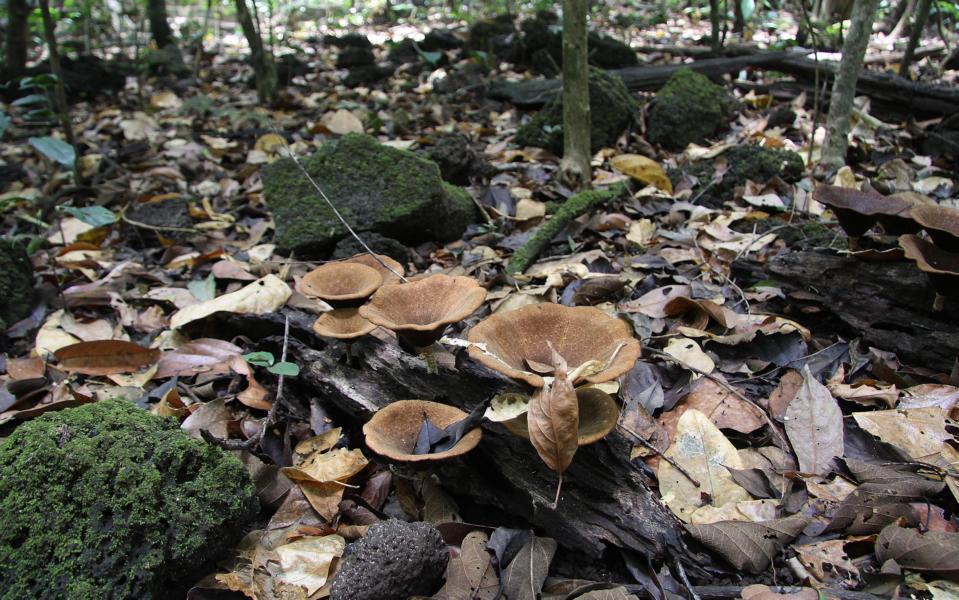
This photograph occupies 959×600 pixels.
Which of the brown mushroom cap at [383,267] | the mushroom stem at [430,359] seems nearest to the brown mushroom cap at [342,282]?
the brown mushroom cap at [383,267]

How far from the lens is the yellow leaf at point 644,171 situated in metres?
4.98

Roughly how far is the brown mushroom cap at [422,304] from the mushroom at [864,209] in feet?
5.85

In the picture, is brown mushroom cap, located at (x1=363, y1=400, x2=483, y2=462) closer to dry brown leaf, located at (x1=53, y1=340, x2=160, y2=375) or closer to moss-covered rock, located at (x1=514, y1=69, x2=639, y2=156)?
dry brown leaf, located at (x1=53, y1=340, x2=160, y2=375)

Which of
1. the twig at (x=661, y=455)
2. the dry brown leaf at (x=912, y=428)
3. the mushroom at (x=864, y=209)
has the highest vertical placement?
the mushroom at (x=864, y=209)

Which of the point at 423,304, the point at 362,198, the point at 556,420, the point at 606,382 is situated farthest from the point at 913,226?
the point at 362,198

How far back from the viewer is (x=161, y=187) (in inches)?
221

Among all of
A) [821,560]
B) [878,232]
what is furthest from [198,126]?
[821,560]

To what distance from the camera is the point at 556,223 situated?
13.8 feet

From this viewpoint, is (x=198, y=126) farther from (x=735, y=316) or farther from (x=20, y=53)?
(x=735, y=316)

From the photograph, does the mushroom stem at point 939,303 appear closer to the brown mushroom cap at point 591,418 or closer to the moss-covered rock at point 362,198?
the brown mushroom cap at point 591,418

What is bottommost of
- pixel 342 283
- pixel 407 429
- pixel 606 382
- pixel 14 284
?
pixel 14 284

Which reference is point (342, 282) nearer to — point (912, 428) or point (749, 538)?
point (749, 538)

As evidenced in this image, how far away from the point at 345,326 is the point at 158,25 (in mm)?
11690

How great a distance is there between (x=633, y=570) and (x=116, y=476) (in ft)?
5.49
